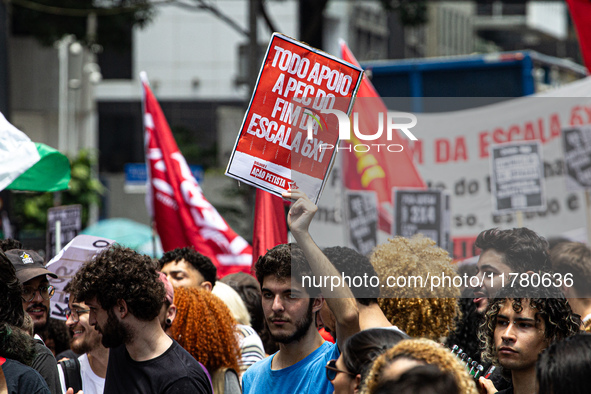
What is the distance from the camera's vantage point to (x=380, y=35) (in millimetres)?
36062

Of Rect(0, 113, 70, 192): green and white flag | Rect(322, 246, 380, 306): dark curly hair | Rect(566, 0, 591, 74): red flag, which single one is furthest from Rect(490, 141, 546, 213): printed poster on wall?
Rect(566, 0, 591, 74): red flag

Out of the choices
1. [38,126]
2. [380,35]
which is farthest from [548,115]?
[380,35]

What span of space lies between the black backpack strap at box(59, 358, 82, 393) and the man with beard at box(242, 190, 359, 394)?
38.1 inches

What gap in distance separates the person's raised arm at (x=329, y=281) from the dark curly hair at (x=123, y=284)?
0.73m

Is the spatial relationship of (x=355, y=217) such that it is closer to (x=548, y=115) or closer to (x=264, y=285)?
(x=264, y=285)

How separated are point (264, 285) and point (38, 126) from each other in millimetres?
25967

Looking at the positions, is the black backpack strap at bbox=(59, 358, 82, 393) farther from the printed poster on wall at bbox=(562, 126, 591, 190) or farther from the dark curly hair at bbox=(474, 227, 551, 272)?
the printed poster on wall at bbox=(562, 126, 591, 190)

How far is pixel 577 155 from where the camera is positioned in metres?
4.63

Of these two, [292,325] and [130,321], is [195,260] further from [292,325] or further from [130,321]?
[130,321]

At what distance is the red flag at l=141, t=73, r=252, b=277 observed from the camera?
319 inches

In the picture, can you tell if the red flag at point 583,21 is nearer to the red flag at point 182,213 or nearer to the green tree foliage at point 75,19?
the red flag at point 182,213

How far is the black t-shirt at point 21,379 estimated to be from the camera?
3387 mm

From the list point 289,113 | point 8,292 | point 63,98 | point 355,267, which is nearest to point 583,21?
point 289,113

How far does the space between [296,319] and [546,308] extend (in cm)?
119
